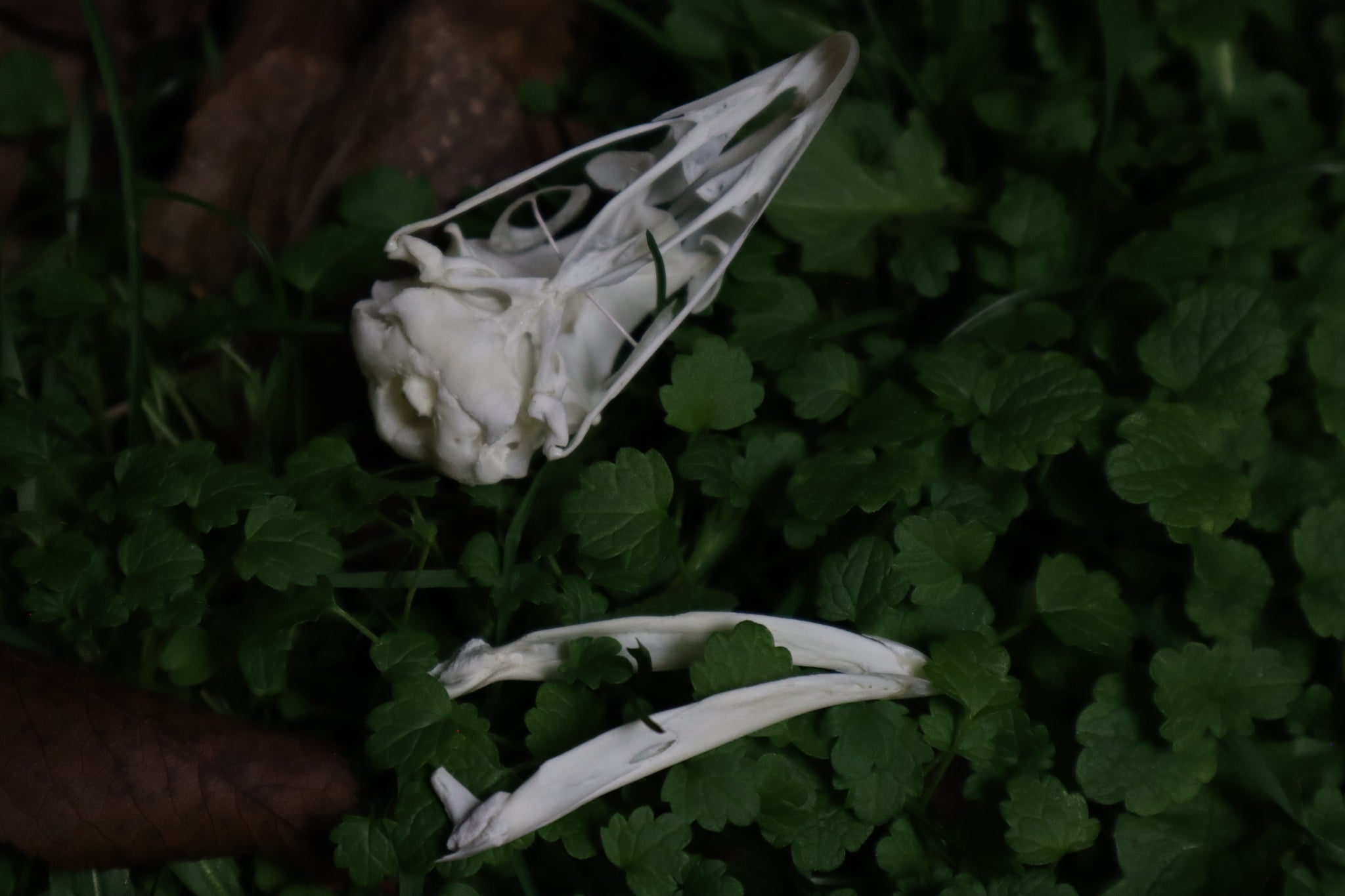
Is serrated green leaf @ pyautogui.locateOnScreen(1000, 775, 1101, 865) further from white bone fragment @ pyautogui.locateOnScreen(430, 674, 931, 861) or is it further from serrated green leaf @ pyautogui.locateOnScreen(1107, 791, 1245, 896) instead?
white bone fragment @ pyautogui.locateOnScreen(430, 674, 931, 861)

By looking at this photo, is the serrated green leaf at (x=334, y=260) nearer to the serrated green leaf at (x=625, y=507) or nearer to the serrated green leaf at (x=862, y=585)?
the serrated green leaf at (x=625, y=507)

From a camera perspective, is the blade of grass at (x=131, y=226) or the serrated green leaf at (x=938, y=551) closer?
the serrated green leaf at (x=938, y=551)

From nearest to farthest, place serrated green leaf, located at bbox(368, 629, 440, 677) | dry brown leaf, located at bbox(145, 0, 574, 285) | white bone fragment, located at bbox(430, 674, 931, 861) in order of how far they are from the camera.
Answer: white bone fragment, located at bbox(430, 674, 931, 861) → serrated green leaf, located at bbox(368, 629, 440, 677) → dry brown leaf, located at bbox(145, 0, 574, 285)

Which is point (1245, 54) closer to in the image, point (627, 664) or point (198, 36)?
point (627, 664)

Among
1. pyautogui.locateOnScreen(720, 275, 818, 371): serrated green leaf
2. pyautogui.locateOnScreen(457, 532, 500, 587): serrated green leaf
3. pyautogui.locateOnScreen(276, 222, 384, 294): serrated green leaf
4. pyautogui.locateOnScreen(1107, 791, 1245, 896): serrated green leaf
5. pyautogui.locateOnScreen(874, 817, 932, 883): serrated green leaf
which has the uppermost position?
pyautogui.locateOnScreen(276, 222, 384, 294): serrated green leaf

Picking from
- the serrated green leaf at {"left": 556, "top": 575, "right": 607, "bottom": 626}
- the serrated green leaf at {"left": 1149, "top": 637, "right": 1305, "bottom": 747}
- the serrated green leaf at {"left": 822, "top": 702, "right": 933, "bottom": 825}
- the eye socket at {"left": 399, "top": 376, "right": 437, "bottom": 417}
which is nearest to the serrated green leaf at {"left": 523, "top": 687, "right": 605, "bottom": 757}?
the serrated green leaf at {"left": 556, "top": 575, "right": 607, "bottom": 626}

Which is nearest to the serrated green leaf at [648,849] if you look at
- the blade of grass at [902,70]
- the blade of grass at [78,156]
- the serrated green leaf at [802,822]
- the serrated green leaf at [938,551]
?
the serrated green leaf at [802,822]

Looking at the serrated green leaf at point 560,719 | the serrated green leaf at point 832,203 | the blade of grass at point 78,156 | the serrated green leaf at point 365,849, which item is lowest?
the serrated green leaf at point 365,849
